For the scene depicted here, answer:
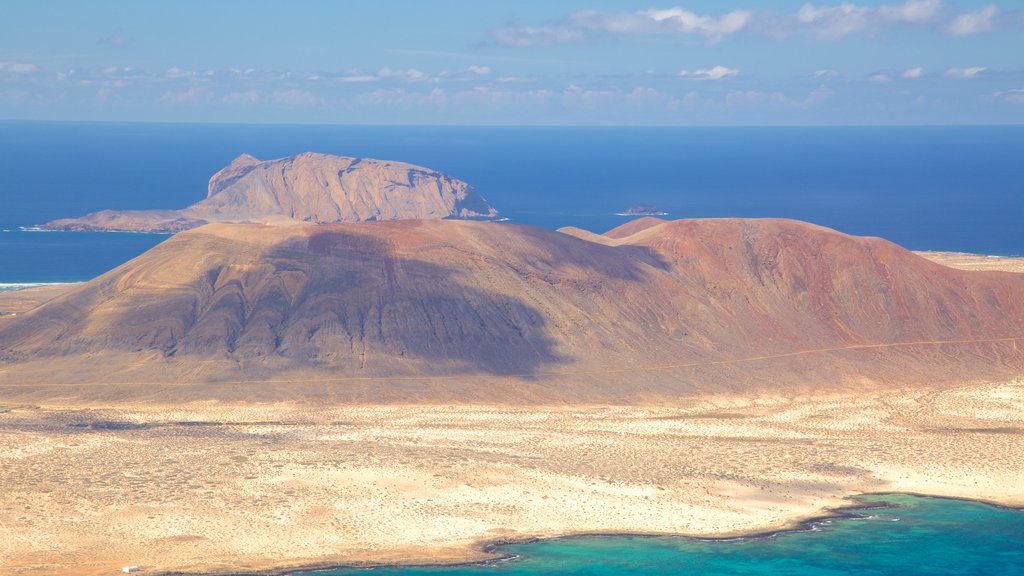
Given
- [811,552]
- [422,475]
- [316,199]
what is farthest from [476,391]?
[316,199]

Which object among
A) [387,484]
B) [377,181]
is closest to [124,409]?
[387,484]

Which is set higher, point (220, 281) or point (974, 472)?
point (220, 281)

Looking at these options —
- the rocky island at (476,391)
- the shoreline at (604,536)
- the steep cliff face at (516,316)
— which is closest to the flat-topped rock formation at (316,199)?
the rocky island at (476,391)

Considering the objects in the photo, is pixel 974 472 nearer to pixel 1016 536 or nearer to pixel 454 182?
pixel 1016 536

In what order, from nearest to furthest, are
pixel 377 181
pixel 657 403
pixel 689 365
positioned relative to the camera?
1. pixel 657 403
2. pixel 689 365
3. pixel 377 181

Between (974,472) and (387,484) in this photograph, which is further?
(974,472)

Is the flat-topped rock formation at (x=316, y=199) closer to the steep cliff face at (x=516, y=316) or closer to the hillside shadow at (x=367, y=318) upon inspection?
the steep cliff face at (x=516, y=316)

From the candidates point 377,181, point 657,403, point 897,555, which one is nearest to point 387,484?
point 897,555

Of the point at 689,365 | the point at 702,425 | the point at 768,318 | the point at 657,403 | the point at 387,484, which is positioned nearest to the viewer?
the point at 387,484
